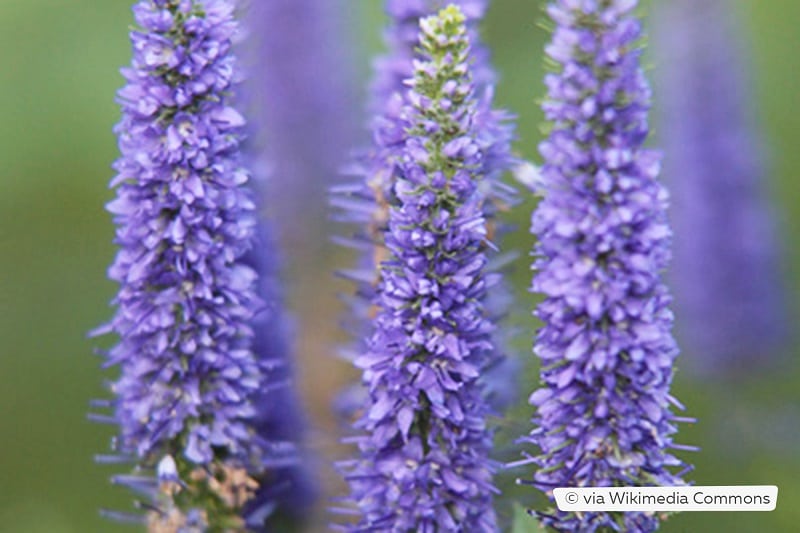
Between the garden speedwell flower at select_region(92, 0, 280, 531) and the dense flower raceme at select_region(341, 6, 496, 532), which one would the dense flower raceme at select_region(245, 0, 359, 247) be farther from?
the dense flower raceme at select_region(341, 6, 496, 532)

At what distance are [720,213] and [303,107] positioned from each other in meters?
1.67

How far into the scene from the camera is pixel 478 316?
2482 millimetres

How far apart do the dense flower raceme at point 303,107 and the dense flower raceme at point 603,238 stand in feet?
8.99

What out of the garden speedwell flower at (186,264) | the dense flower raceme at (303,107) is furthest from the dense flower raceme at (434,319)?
the dense flower raceme at (303,107)

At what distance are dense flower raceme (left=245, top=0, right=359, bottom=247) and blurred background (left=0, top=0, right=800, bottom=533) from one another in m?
0.05

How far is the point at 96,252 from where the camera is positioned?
5.31 meters

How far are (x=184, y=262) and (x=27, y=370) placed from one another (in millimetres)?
2695

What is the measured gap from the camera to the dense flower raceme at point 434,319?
2.41 metres

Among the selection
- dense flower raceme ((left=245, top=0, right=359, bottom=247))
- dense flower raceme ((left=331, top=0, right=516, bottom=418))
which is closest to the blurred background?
dense flower raceme ((left=245, top=0, right=359, bottom=247))

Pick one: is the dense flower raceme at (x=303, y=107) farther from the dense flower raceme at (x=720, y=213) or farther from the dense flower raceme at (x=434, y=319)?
the dense flower raceme at (x=434, y=319)

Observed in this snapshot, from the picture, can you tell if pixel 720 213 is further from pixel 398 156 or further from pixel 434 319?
pixel 434 319

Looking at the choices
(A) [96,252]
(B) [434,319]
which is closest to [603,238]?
(B) [434,319]

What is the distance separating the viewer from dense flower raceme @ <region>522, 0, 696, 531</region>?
225cm

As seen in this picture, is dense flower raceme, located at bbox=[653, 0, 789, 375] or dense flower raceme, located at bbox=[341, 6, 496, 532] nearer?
dense flower raceme, located at bbox=[341, 6, 496, 532]
